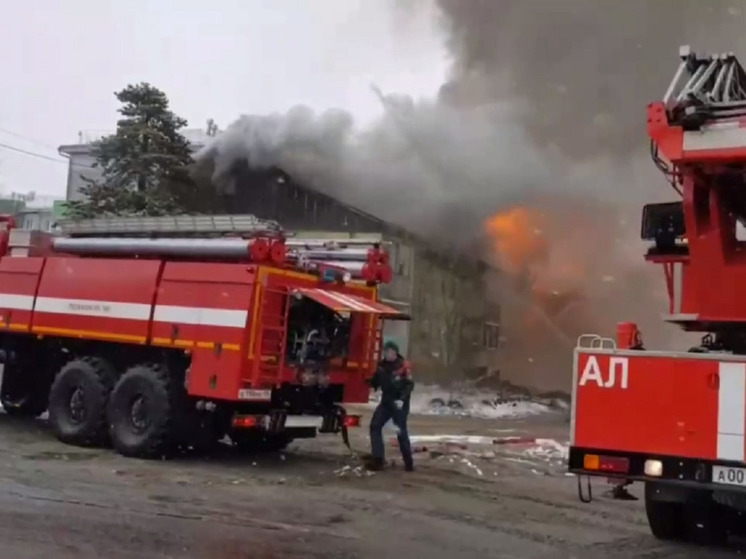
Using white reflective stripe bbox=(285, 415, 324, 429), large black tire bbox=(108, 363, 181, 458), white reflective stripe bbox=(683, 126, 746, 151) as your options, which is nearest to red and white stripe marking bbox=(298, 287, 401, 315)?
white reflective stripe bbox=(285, 415, 324, 429)

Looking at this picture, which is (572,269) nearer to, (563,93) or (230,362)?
(563,93)

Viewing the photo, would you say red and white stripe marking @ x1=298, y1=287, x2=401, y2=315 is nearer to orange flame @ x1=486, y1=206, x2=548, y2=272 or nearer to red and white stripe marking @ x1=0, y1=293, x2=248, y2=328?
red and white stripe marking @ x1=0, y1=293, x2=248, y2=328

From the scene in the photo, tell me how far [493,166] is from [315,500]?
14.7 m

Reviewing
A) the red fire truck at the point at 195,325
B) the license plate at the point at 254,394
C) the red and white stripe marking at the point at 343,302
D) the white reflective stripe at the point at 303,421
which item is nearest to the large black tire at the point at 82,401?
the red fire truck at the point at 195,325

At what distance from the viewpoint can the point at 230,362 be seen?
948cm

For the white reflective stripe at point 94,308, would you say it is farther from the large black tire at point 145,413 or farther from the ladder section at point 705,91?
the ladder section at point 705,91

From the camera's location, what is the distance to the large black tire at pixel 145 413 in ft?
32.4

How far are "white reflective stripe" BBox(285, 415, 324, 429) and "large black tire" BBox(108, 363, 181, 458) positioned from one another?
1207mm

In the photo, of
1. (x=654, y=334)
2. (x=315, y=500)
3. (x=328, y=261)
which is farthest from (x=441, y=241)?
(x=315, y=500)

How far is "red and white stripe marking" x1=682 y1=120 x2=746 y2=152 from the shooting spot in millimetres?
4984

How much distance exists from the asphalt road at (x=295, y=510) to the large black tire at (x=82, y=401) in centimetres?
25

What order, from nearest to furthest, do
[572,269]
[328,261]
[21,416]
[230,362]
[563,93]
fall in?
[230,362] → [328,261] → [21,416] → [563,93] → [572,269]

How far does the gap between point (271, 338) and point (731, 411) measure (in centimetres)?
562

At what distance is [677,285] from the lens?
254 inches
